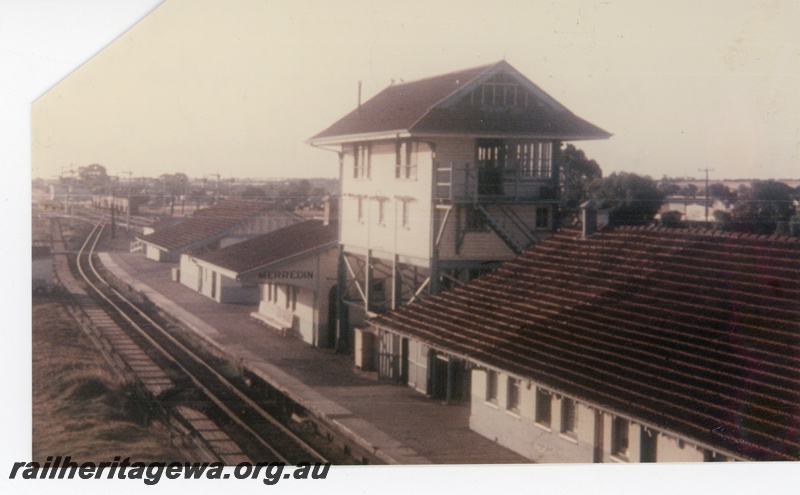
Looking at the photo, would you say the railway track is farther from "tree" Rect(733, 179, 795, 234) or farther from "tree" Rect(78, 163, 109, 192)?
"tree" Rect(733, 179, 795, 234)

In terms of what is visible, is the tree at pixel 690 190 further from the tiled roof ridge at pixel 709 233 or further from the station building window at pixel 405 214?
the station building window at pixel 405 214

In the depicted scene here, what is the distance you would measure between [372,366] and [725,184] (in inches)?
→ 254

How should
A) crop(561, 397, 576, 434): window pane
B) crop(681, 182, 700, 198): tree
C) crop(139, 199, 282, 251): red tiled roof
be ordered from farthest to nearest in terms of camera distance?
crop(139, 199, 282, 251): red tiled roof → crop(681, 182, 700, 198): tree → crop(561, 397, 576, 434): window pane

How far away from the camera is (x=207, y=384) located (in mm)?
11828

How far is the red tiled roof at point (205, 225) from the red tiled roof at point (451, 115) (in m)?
2.48

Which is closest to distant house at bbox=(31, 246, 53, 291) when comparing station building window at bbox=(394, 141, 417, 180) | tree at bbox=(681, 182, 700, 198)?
station building window at bbox=(394, 141, 417, 180)

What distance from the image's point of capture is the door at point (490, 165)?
12.9 metres

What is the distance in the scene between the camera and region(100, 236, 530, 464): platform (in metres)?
9.93

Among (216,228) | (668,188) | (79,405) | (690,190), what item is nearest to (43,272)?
(79,405)

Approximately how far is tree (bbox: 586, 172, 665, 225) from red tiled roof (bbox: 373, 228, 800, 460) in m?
1.14

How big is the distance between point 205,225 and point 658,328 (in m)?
9.08

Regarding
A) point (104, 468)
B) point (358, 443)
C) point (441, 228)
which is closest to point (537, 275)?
point (441, 228)

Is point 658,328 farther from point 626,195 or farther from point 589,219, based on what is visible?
point 626,195

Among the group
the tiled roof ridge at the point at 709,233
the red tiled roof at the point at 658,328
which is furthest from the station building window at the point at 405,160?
the tiled roof ridge at the point at 709,233
